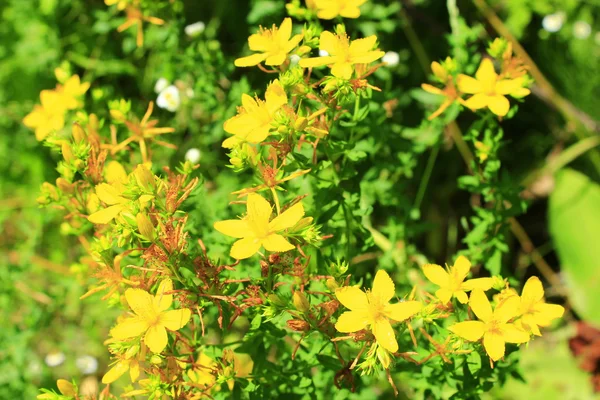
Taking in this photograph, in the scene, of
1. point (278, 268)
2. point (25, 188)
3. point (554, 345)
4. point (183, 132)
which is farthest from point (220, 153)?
point (554, 345)

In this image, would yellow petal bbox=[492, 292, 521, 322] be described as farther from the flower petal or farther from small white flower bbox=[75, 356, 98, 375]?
small white flower bbox=[75, 356, 98, 375]

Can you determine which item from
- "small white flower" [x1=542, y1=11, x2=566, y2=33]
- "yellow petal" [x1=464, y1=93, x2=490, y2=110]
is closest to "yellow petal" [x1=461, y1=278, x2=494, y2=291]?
"yellow petal" [x1=464, y1=93, x2=490, y2=110]

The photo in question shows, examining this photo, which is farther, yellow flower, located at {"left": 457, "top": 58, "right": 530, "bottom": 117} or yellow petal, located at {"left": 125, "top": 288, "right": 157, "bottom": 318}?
yellow flower, located at {"left": 457, "top": 58, "right": 530, "bottom": 117}

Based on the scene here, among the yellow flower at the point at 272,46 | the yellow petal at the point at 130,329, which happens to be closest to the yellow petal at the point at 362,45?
the yellow flower at the point at 272,46

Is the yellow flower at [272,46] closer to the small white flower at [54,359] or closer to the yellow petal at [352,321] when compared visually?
the yellow petal at [352,321]

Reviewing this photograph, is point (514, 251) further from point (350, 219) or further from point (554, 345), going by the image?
point (350, 219)

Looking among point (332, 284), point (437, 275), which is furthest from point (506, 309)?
point (332, 284)

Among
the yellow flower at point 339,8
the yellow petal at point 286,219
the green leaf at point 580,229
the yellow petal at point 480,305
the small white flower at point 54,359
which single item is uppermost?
the yellow flower at point 339,8

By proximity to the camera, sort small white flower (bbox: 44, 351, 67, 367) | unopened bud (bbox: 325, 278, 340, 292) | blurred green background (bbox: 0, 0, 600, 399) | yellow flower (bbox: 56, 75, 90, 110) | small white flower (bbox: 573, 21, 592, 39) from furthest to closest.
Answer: small white flower (bbox: 573, 21, 592, 39) < small white flower (bbox: 44, 351, 67, 367) < blurred green background (bbox: 0, 0, 600, 399) < yellow flower (bbox: 56, 75, 90, 110) < unopened bud (bbox: 325, 278, 340, 292)
